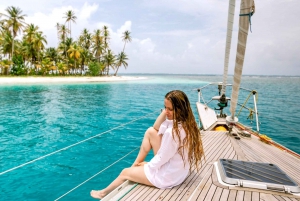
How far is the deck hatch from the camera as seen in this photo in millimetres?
2406

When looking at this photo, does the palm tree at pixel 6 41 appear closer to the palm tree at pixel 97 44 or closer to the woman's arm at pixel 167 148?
the palm tree at pixel 97 44

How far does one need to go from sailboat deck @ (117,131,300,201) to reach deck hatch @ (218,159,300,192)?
0.26 feet

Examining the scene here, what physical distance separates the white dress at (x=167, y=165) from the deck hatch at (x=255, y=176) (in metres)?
0.74

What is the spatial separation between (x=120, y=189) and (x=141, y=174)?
1.14 feet

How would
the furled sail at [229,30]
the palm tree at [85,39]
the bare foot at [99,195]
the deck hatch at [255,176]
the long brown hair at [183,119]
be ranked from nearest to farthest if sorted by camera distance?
the long brown hair at [183,119], the deck hatch at [255,176], the bare foot at [99,195], the furled sail at [229,30], the palm tree at [85,39]

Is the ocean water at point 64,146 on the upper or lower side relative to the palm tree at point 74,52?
lower

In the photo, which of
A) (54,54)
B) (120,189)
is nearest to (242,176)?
(120,189)

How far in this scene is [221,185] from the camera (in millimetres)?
2545

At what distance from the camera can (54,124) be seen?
10.2 m

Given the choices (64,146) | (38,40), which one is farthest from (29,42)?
(64,146)

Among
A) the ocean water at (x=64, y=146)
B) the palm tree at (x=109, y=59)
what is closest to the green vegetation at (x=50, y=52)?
the palm tree at (x=109, y=59)

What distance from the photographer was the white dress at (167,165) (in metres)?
2.15

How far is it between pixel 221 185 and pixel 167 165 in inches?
34.4

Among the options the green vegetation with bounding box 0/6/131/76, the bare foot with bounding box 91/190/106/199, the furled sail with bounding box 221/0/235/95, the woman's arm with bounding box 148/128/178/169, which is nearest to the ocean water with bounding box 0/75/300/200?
the bare foot with bounding box 91/190/106/199
